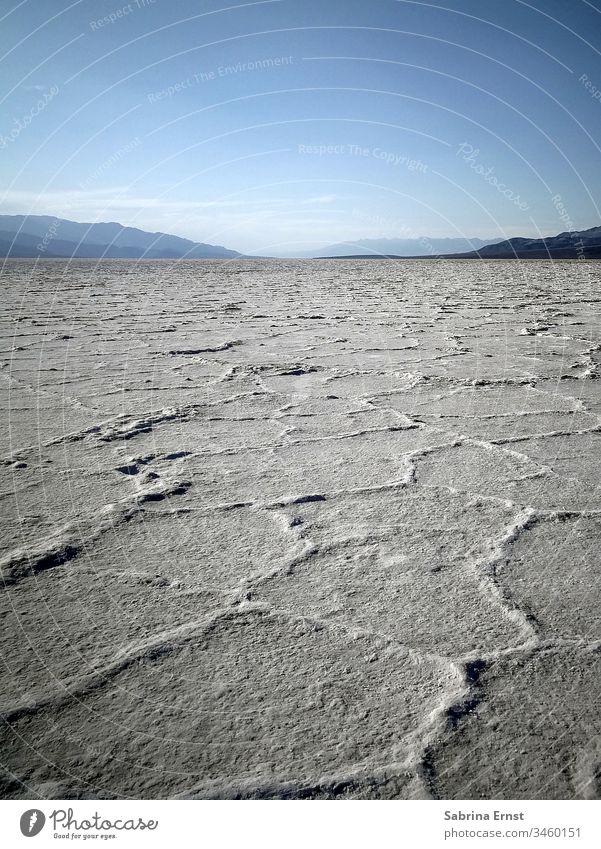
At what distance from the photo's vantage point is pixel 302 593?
132cm

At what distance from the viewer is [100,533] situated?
1591 millimetres

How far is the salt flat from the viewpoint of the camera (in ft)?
3.03

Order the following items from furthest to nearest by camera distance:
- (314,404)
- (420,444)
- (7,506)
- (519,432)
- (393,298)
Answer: (393,298) → (314,404) → (519,432) → (420,444) → (7,506)

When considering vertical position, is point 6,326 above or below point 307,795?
above

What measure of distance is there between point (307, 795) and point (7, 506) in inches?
50.7

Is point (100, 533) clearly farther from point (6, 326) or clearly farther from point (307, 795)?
point (6, 326)

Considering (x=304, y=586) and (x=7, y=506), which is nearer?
(x=304, y=586)

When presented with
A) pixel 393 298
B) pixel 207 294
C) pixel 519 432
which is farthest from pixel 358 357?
pixel 207 294

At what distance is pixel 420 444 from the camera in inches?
88.0

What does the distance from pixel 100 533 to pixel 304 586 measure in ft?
1.96

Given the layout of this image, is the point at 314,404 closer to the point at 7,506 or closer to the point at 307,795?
the point at 7,506

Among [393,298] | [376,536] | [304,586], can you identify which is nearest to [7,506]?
[304,586]

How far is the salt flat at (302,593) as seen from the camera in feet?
3.03
